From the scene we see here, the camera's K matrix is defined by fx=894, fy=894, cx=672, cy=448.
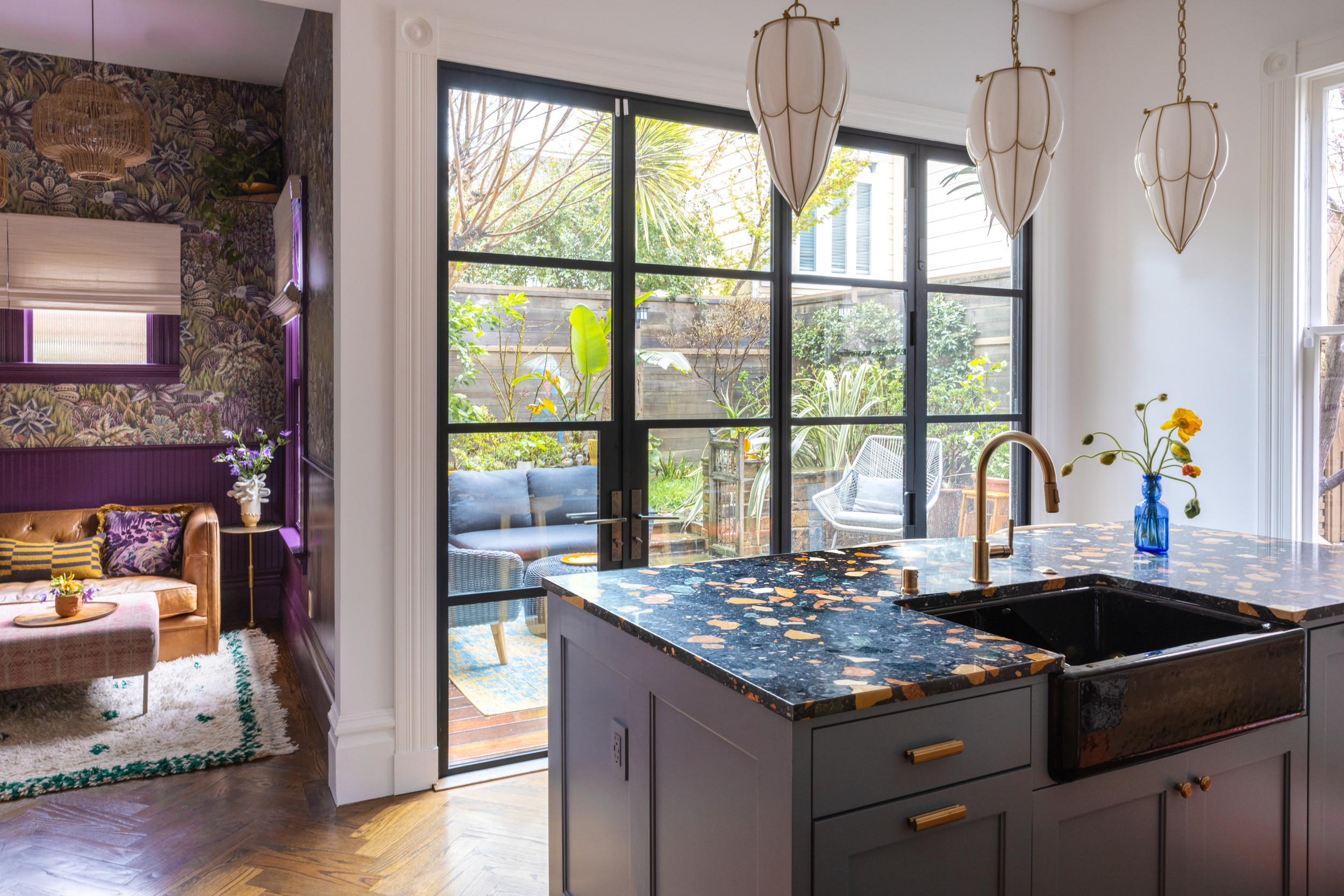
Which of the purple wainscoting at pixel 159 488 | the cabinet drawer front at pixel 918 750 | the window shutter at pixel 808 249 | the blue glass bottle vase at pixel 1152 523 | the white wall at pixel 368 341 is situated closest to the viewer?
the cabinet drawer front at pixel 918 750

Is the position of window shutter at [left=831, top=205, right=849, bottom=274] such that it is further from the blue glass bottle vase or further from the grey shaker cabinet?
the grey shaker cabinet

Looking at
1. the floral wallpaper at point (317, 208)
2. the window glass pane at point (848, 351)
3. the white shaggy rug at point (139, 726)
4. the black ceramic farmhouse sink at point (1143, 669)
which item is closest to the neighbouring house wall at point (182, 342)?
the floral wallpaper at point (317, 208)

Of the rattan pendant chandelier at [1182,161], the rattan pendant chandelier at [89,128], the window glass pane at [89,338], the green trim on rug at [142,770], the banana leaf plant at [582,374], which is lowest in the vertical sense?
the green trim on rug at [142,770]

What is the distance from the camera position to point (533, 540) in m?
3.29

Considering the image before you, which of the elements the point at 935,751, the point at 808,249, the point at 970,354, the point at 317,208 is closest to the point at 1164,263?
the point at 970,354

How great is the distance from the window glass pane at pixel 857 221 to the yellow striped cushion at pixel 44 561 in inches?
152

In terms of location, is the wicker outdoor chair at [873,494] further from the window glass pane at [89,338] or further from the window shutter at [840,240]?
the window glass pane at [89,338]

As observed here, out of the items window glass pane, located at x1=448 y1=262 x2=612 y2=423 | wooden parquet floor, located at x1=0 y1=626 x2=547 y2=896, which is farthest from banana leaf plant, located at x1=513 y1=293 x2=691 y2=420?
wooden parquet floor, located at x1=0 y1=626 x2=547 y2=896

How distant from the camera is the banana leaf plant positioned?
3.26 metres

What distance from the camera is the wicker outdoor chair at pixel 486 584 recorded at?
316 cm

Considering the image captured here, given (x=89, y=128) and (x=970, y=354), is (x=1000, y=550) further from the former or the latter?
(x=89, y=128)

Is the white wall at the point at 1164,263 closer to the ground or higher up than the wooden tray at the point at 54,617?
higher up

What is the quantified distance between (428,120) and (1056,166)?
2961mm

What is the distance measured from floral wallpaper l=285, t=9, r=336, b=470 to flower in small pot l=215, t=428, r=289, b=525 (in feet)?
2.97
